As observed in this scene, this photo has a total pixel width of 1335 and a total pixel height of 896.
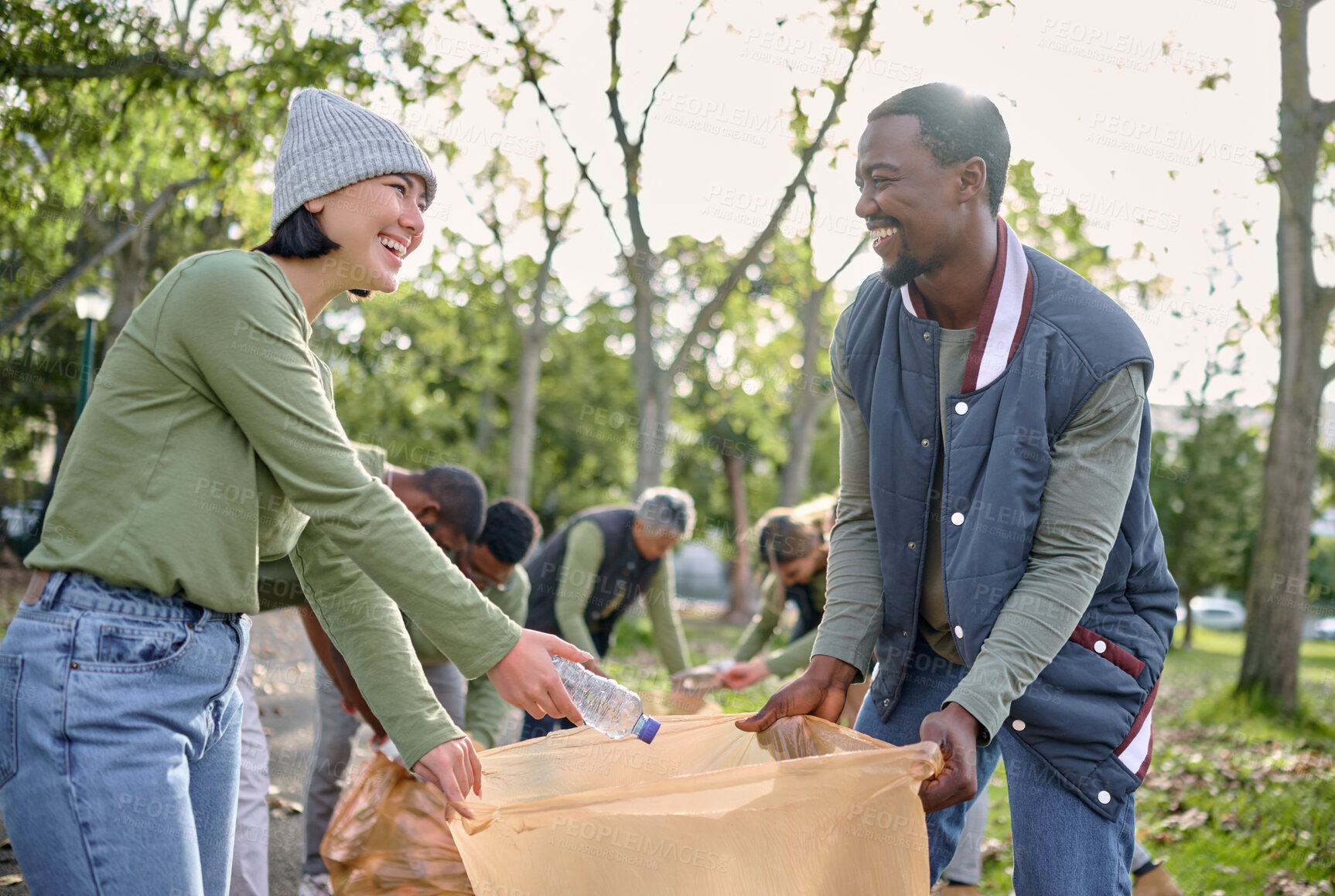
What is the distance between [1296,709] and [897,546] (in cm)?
902

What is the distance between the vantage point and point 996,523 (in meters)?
2.28

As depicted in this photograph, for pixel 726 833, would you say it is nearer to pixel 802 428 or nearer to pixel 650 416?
pixel 650 416

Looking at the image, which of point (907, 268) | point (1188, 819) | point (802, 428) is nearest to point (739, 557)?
point (802, 428)

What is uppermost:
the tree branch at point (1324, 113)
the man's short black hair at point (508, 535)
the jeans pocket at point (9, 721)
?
the tree branch at point (1324, 113)

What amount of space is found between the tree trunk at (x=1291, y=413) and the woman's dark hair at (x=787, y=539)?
630 centimetres

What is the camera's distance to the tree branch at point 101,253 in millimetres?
14047

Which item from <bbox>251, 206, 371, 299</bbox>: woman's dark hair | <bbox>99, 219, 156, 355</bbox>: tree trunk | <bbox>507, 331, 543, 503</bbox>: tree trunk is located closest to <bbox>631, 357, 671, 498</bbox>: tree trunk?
<bbox>507, 331, 543, 503</bbox>: tree trunk

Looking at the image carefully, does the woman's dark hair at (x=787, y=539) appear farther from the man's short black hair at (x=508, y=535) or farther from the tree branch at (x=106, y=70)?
the tree branch at (x=106, y=70)

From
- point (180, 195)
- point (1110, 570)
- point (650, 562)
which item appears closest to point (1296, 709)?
point (650, 562)

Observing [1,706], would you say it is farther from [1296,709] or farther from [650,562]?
[1296,709]

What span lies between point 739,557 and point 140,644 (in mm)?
24207

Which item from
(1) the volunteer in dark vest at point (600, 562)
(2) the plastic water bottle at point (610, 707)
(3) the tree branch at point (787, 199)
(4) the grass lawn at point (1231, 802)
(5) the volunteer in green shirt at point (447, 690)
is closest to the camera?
(2) the plastic water bottle at point (610, 707)

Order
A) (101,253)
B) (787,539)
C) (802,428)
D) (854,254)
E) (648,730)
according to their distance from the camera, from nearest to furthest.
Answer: (648,730) < (787,539) < (854,254) < (101,253) < (802,428)

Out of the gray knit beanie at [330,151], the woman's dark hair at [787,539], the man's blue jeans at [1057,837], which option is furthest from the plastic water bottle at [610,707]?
the woman's dark hair at [787,539]
